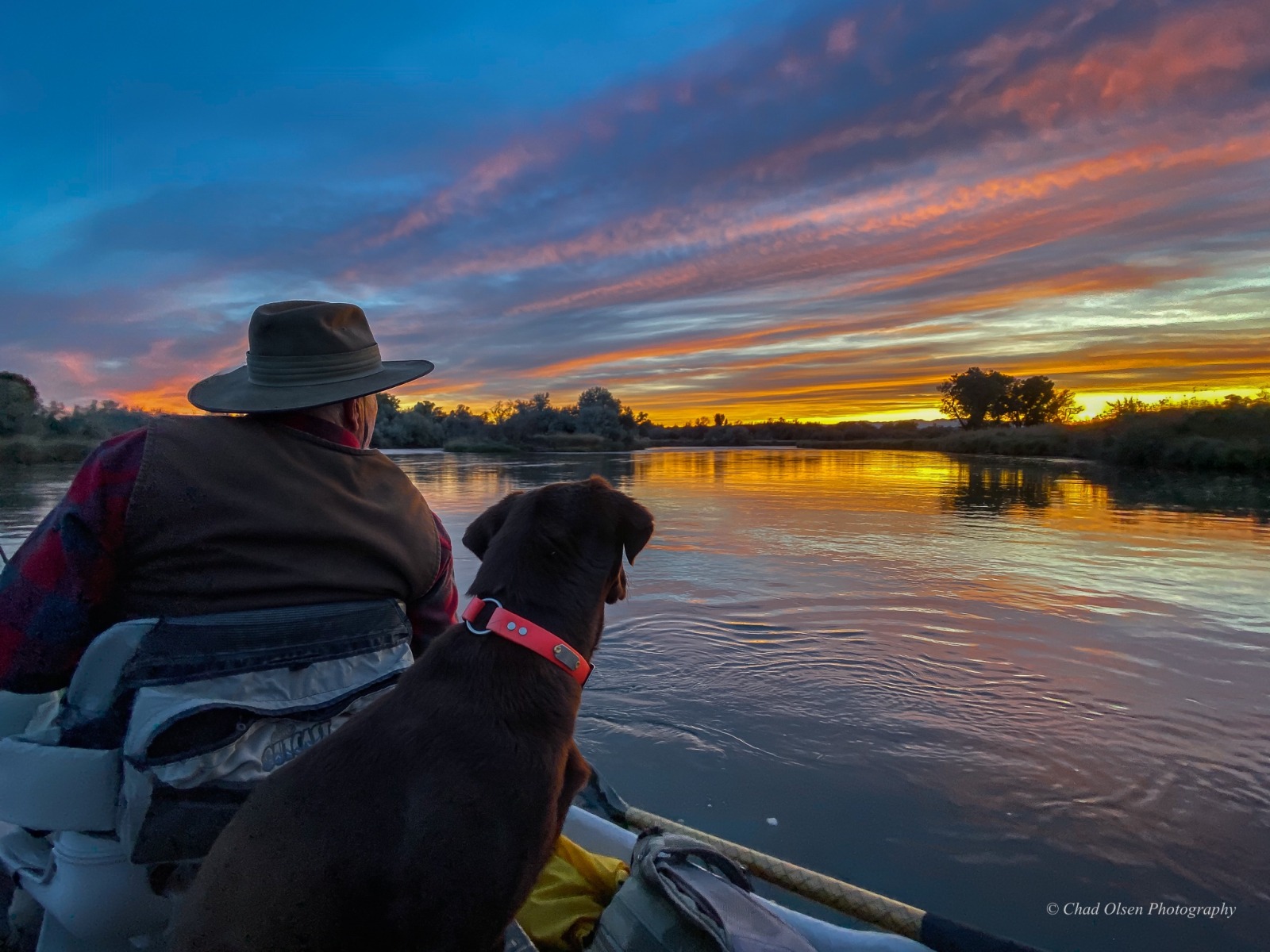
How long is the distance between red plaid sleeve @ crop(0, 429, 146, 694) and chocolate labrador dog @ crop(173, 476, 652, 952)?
24.3 inches

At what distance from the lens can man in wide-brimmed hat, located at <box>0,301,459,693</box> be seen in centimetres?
168

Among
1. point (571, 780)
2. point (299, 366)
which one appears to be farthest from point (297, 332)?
point (571, 780)

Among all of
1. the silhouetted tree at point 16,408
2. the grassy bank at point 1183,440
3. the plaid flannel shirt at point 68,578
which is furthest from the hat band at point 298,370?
the silhouetted tree at point 16,408

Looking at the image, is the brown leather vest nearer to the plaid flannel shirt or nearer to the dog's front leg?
the plaid flannel shirt

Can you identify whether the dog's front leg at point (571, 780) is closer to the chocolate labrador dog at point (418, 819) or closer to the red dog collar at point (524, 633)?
the chocolate labrador dog at point (418, 819)

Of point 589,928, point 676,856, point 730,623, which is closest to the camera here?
point 676,856

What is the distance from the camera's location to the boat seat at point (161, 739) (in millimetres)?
1665

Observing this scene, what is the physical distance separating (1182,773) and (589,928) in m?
3.37

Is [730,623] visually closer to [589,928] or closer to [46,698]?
[589,928]

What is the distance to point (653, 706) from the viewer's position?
4906mm

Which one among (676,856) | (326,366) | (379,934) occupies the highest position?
(326,366)

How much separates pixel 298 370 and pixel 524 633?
0.96 m

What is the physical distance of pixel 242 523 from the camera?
1.72m

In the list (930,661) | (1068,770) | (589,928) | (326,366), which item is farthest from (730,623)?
(326,366)
